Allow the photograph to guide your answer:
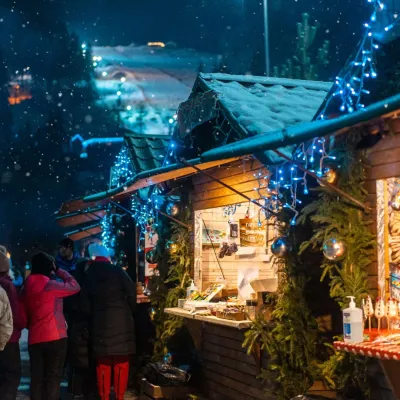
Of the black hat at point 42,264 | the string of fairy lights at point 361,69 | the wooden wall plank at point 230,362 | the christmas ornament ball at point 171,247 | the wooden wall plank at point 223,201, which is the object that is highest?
the string of fairy lights at point 361,69

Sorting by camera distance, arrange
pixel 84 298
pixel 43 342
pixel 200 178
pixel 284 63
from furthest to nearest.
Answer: pixel 284 63, pixel 200 178, pixel 84 298, pixel 43 342

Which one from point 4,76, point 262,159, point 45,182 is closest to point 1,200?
point 45,182

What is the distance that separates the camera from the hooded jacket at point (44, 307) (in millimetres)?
8422

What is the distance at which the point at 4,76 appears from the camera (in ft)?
201

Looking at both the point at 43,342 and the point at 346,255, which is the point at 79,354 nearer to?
the point at 43,342

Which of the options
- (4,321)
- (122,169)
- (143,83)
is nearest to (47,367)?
(4,321)

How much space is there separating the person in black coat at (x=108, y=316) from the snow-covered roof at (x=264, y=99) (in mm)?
2803

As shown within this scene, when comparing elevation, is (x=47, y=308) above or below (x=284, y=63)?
below

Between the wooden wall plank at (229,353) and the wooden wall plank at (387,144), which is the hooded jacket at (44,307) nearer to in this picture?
the wooden wall plank at (229,353)

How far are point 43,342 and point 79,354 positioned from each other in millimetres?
1831

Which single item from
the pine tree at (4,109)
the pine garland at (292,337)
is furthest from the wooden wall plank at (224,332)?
the pine tree at (4,109)

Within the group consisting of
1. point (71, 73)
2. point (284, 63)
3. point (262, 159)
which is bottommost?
point (262, 159)

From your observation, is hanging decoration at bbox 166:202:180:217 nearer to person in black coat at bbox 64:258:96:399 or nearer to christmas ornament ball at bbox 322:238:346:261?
person in black coat at bbox 64:258:96:399

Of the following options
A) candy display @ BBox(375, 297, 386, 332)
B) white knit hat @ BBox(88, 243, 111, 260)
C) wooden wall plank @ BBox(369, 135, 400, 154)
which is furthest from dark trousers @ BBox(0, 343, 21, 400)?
wooden wall plank @ BBox(369, 135, 400, 154)
